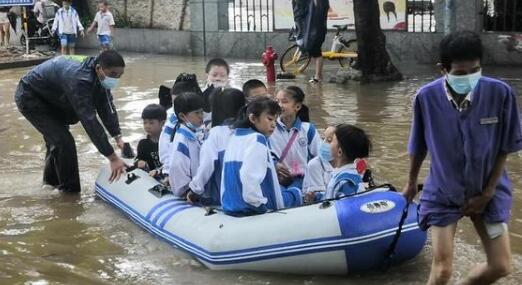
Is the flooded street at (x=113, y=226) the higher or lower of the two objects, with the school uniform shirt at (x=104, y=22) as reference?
lower

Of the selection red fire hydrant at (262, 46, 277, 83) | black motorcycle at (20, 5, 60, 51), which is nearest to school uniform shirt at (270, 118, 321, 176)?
red fire hydrant at (262, 46, 277, 83)

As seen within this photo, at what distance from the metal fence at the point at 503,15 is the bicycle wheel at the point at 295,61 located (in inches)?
140

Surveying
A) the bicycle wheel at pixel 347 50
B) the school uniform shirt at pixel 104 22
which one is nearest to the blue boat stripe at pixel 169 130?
the bicycle wheel at pixel 347 50

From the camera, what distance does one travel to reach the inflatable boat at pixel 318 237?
471 centimetres

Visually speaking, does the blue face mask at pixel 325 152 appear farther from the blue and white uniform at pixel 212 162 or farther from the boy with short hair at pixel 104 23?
the boy with short hair at pixel 104 23

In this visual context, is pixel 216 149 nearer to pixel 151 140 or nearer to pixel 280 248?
pixel 280 248

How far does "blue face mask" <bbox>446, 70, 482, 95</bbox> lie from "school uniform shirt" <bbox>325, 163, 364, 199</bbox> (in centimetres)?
152

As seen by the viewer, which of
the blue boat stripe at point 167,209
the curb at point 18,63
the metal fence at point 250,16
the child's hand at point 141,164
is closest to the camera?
the blue boat stripe at point 167,209

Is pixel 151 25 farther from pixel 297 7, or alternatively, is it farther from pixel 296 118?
pixel 296 118

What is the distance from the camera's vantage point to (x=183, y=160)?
233 inches

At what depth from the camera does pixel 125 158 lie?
7.55 metres

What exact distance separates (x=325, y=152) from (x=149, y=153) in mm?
2258

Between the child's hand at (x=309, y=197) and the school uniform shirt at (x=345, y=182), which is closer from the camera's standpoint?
the school uniform shirt at (x=345, y=182)

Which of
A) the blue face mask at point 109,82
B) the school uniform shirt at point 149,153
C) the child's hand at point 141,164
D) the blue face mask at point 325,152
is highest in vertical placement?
Answer: the blue face mask at point 109,82
